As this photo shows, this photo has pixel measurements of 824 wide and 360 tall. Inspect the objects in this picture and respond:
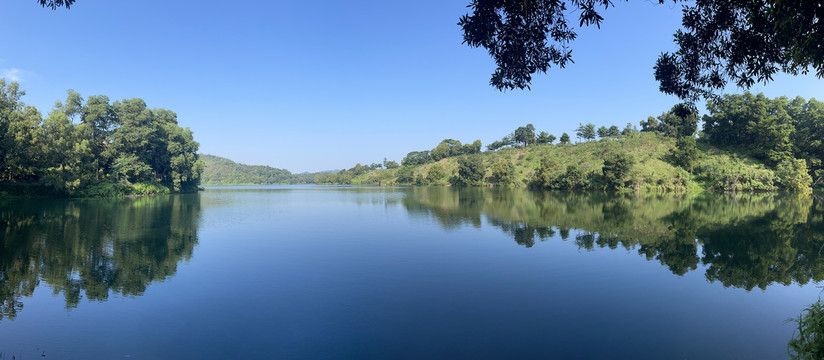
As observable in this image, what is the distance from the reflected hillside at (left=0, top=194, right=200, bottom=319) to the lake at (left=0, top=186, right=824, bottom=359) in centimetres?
9

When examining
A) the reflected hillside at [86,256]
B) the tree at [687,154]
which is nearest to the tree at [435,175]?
the tree at [687,154]

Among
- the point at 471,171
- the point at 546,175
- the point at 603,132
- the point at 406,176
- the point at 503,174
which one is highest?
the point at 603,132

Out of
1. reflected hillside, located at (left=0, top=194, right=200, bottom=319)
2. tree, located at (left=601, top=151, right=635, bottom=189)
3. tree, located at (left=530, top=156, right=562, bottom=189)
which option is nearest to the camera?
reflected hillside, located at (left=0, top=194, right=200, bottom=319)

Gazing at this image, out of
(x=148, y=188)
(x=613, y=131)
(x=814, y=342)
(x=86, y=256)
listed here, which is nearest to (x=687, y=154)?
(x=613, y=131)

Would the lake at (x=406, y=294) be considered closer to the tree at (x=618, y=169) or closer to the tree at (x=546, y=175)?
the tree at (x=618, y=169)

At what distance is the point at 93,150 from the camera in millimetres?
54594

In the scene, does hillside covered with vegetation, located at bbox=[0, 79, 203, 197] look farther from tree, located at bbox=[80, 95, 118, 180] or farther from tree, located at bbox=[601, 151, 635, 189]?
tree, located at bbox=[601, 151, 635, 189]

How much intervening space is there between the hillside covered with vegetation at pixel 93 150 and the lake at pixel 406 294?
30.6 metres

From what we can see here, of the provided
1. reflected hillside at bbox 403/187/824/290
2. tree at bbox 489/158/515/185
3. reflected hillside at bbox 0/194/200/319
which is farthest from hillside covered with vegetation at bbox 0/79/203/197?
tree at bbox 489/158/515/185

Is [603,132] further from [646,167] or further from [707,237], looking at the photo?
[707,237]

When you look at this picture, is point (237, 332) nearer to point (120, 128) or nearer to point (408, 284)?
point (408, 284)

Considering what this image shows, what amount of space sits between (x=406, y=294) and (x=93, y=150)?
67.3m

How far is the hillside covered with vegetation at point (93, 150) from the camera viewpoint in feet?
128

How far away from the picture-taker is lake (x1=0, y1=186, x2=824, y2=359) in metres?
6.62
